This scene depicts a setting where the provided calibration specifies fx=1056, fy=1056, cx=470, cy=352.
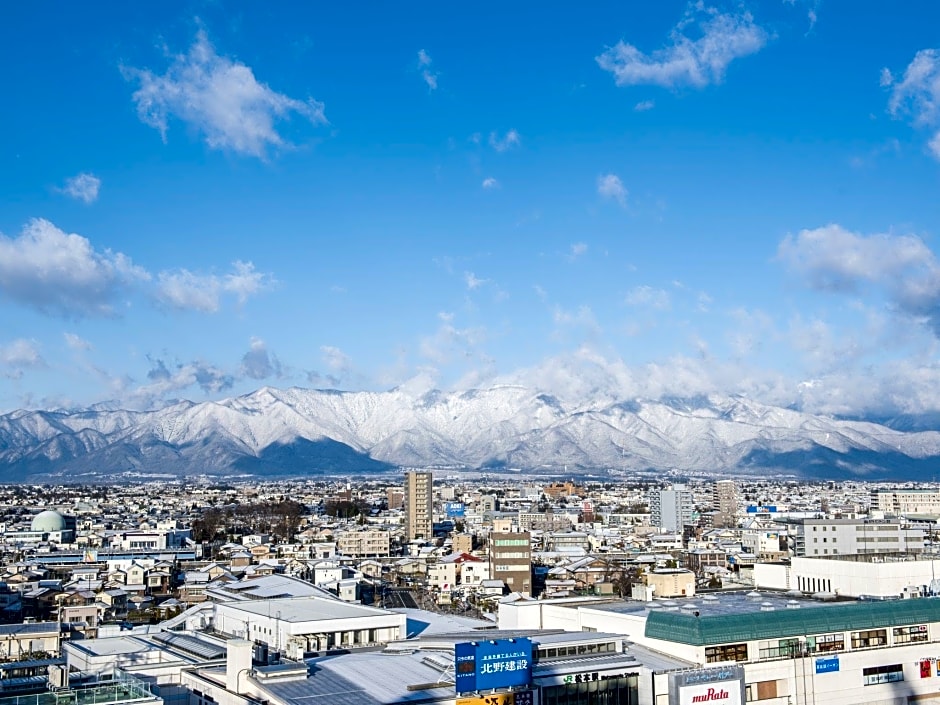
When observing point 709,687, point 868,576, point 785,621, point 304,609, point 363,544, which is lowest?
point 363,544

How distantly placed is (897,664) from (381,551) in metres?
46.8

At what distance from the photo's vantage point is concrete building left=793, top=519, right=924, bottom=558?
44.6 meters

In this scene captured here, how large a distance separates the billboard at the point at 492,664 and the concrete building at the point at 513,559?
102 feet

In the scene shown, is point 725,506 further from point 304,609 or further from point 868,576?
point 304,609

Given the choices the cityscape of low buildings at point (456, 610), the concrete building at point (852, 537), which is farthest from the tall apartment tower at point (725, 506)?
the concrete building at point (852, 537)

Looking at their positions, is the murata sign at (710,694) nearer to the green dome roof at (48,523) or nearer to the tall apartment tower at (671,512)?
the tall apartment tower at (671,512)

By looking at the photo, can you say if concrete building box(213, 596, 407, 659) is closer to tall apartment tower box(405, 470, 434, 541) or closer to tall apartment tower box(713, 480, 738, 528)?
tall apartment tower box(405, 470, 434, 541)

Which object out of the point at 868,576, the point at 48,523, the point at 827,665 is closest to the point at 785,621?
the point at 827,665

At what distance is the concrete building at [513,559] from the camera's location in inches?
1854

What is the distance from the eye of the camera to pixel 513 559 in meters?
47.3

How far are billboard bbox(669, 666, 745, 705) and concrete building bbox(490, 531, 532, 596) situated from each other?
2852 cm

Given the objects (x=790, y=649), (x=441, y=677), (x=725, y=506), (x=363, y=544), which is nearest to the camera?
(x=441, y=677)

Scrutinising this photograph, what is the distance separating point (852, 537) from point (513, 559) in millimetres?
14857

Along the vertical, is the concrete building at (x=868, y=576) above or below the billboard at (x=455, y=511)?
above
